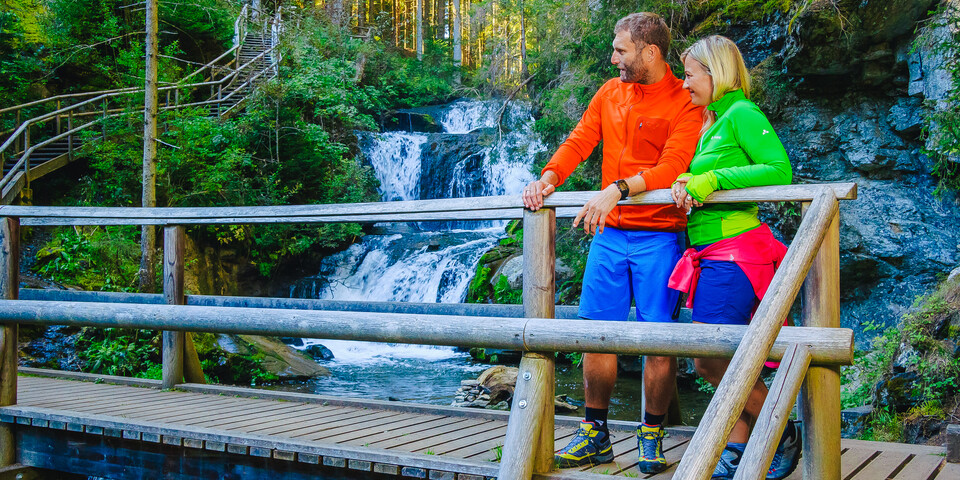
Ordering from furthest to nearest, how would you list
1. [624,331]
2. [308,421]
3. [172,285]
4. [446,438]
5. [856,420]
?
[856,420] < [172,285] < [308,421] < [446,438] < [624,331]

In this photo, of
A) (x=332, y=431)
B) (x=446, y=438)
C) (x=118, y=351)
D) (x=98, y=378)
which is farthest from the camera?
(x=118, y=351)

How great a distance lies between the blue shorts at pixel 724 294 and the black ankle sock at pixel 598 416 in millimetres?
674

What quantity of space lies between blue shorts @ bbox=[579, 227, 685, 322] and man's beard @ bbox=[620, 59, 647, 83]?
2.23ft

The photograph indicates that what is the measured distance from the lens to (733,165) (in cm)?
295

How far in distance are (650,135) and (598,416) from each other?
4.31ft

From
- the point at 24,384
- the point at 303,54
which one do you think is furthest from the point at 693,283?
the point at 303,54

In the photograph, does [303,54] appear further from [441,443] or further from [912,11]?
[441,443]

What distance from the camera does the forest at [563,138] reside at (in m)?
8.19

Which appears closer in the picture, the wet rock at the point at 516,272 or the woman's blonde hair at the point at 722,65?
the woman's blonde hair at the point at 722,65

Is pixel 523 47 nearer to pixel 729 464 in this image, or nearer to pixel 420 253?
pixel 420 253

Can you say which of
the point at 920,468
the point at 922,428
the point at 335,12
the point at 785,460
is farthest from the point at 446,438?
the point at 335,12

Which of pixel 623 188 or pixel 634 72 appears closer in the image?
pixel 623 188

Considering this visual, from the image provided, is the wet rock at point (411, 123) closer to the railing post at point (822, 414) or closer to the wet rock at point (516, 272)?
the wet rock at point (516, 272)

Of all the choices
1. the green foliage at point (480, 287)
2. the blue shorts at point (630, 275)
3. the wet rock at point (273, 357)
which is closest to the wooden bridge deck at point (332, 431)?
the blue shorts at point (630, 275)
